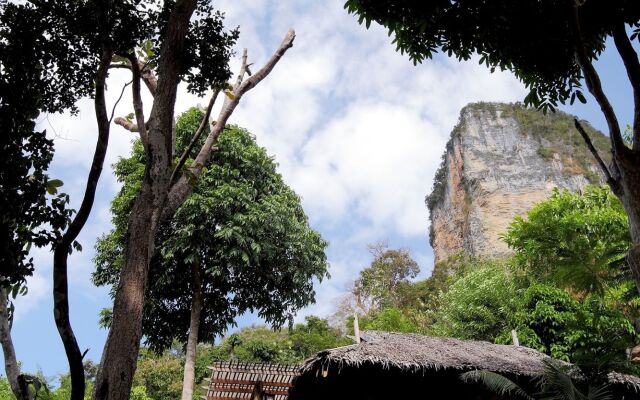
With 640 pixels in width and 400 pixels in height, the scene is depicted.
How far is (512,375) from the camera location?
32.1 ft

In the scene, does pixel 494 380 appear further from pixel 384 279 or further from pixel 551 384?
pixel 384 279

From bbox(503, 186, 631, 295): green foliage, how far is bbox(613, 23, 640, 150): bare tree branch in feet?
16.8

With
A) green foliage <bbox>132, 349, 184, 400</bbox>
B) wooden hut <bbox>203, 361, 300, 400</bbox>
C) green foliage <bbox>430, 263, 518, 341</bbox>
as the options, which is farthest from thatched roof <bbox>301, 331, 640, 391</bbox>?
green foliage <bbox>132, 349, 184, 400</bbox>

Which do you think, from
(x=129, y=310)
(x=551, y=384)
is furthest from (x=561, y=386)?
(x=129, y=310)

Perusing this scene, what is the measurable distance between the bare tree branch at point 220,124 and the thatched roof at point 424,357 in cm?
437

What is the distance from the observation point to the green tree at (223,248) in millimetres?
13547

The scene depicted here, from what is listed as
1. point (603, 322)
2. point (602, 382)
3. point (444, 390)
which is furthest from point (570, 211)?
point (444, 390)

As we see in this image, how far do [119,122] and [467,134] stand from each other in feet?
146

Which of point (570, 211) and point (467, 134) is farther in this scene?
point (467, 134)

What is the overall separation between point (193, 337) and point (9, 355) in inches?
401

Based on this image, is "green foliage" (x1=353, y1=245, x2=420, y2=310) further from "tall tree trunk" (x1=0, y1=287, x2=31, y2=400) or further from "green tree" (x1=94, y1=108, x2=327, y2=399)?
"tall tree trunk" (x1=0, y1=287, x2=31, y2=400)

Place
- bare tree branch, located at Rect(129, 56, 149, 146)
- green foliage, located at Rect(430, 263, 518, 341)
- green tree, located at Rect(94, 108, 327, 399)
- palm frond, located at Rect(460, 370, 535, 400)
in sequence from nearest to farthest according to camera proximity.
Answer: bare tree branch, located at Rect(129, 56, 149, 146), palm frond, located at Rect(460, 370, 535, 400), green tree, located at Rect(94, 108, 327, 399), green foliage, located at Rect(430, 263, 518, 341)

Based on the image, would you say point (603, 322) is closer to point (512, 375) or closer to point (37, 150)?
point (512, 375)

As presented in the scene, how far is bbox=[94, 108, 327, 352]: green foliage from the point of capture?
44.5ft
